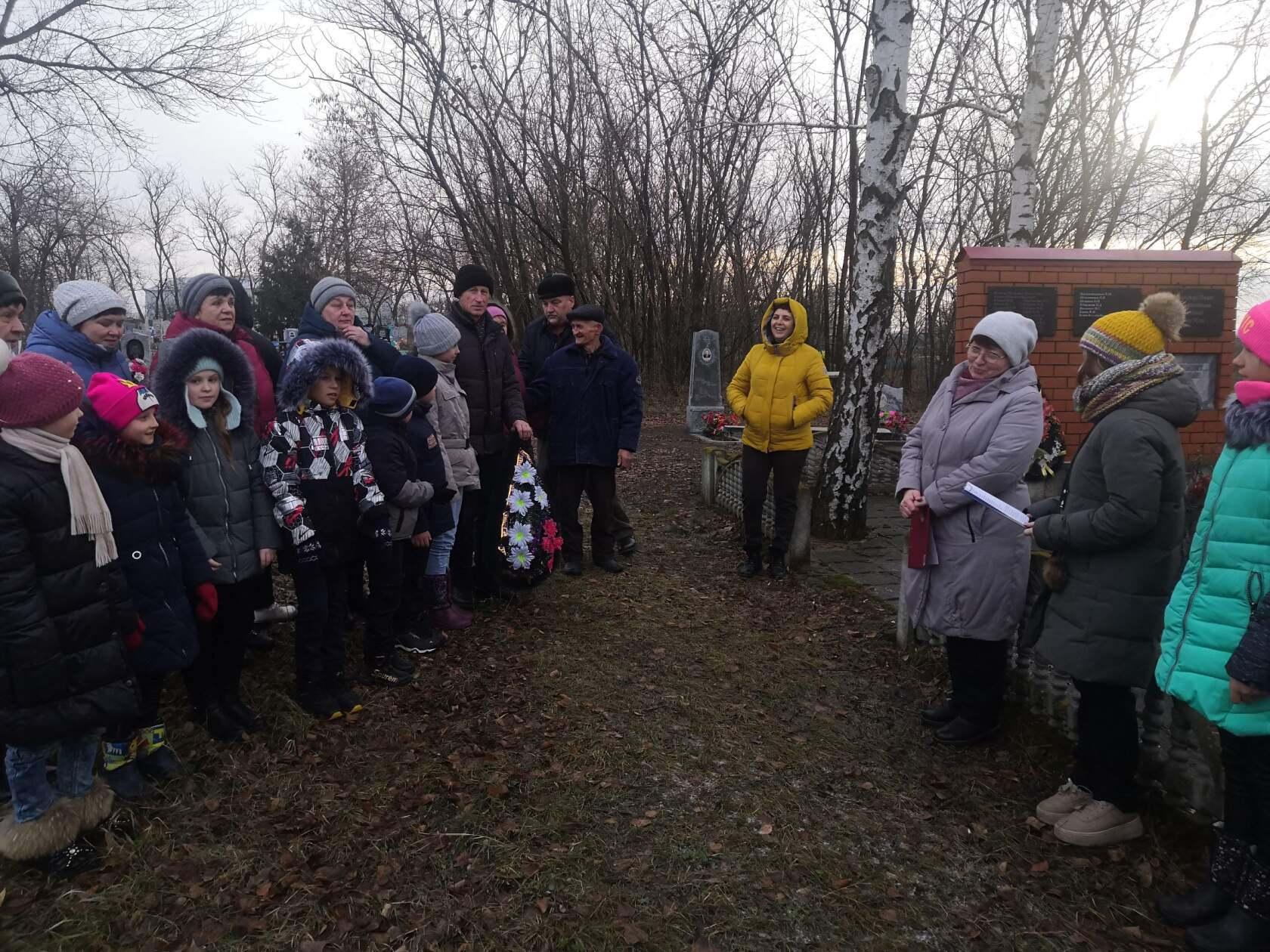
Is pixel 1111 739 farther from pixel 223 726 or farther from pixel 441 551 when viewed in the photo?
pixel 223 726

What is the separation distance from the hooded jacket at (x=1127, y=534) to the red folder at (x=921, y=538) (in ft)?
2.50

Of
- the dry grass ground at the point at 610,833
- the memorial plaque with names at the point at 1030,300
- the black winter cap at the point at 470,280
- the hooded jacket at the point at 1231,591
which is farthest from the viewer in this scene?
the memorial plaque with names at the point at 1030,300

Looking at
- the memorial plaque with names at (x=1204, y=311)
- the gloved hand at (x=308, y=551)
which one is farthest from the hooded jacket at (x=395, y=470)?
the memorial plaque with names at (x=1204, y=311)

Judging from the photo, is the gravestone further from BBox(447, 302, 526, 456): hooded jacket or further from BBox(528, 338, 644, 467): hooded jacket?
BBox(447, 302, 526, 456): hooded jacket

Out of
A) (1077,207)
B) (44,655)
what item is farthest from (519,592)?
(1077,207)

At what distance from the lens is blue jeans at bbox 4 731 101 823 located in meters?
2.71

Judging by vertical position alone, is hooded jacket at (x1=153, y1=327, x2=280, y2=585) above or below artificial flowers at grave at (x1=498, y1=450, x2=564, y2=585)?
above

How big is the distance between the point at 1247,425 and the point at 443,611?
4034 mm

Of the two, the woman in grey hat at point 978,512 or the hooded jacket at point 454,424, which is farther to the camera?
the hooded jacket at point 454,424

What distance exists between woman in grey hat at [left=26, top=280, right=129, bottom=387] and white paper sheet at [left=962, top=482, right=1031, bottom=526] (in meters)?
3.79

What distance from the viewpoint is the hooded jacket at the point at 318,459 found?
354 cm

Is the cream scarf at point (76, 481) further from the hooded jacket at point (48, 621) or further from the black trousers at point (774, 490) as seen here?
the black trousers at point (774, 490)

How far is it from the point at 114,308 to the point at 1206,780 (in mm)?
4802

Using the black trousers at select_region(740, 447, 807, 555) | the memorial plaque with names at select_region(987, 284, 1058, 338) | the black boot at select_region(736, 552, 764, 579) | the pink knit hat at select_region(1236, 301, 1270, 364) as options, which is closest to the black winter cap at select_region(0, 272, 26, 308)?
the black trousers at select_region(740, 447, 807, 555)
